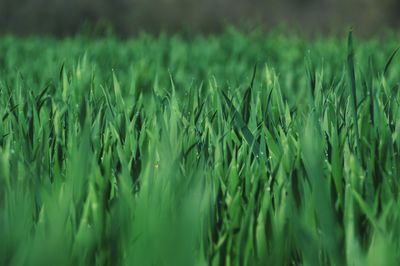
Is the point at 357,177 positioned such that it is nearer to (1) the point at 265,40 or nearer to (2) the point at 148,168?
(2) the point at 148,168

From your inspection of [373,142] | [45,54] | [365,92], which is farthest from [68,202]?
[45,54]

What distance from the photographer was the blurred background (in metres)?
4.87

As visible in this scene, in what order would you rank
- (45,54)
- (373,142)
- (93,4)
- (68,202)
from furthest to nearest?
(93,4) < (45,54) < (373,142) < (68,202)

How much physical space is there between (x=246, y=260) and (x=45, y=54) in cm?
241

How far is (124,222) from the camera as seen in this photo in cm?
94

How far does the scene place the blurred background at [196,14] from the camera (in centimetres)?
487

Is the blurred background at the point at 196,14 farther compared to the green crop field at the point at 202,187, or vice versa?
the blurred background at the point at 196,14

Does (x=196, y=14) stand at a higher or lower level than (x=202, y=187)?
higher

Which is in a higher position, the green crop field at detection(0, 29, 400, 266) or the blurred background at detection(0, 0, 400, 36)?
the blurred background at detection(0, 0, 400, 36)

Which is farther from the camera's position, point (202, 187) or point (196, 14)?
point (196, 14)

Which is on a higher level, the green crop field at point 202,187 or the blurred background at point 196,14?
the blurred background at point 196,14

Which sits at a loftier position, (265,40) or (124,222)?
(265,40)

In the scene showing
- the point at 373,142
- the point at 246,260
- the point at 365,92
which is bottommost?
the point at 246,260

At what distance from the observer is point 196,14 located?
4.97m
